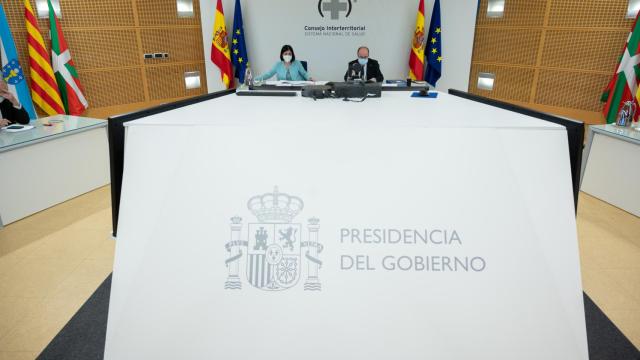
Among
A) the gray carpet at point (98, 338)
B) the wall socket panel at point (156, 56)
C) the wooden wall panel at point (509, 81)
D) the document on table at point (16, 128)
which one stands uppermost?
the wall socket panel at point (156, 56)

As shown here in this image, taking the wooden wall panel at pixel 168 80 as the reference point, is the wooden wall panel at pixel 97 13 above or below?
above

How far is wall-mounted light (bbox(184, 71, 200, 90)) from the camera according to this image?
6262 millimetres

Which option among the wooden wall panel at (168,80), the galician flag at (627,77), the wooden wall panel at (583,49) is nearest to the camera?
the galician flag at (627,77)

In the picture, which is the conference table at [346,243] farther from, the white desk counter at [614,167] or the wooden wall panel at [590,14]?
the wooden wall panel at [590,14]

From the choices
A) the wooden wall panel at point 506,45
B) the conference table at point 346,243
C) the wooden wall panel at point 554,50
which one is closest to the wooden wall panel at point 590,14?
the wooden wall panel at point 554,50

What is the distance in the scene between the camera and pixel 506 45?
18.8ft

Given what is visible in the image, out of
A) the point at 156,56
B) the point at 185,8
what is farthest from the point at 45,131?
the point at 185,8

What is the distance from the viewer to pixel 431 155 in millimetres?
1046

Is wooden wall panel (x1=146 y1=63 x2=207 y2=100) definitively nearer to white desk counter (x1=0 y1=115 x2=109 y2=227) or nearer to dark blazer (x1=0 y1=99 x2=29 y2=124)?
white desk counter (x1=0 y1=115 x2=109 y2=227)

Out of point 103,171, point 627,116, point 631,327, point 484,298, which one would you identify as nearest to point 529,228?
point 484,298

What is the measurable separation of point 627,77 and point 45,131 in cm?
655

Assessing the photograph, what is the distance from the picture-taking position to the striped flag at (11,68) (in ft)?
14.3

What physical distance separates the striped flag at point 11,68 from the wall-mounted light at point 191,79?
87.7 inches

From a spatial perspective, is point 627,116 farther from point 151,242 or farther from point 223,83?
point 223,83
